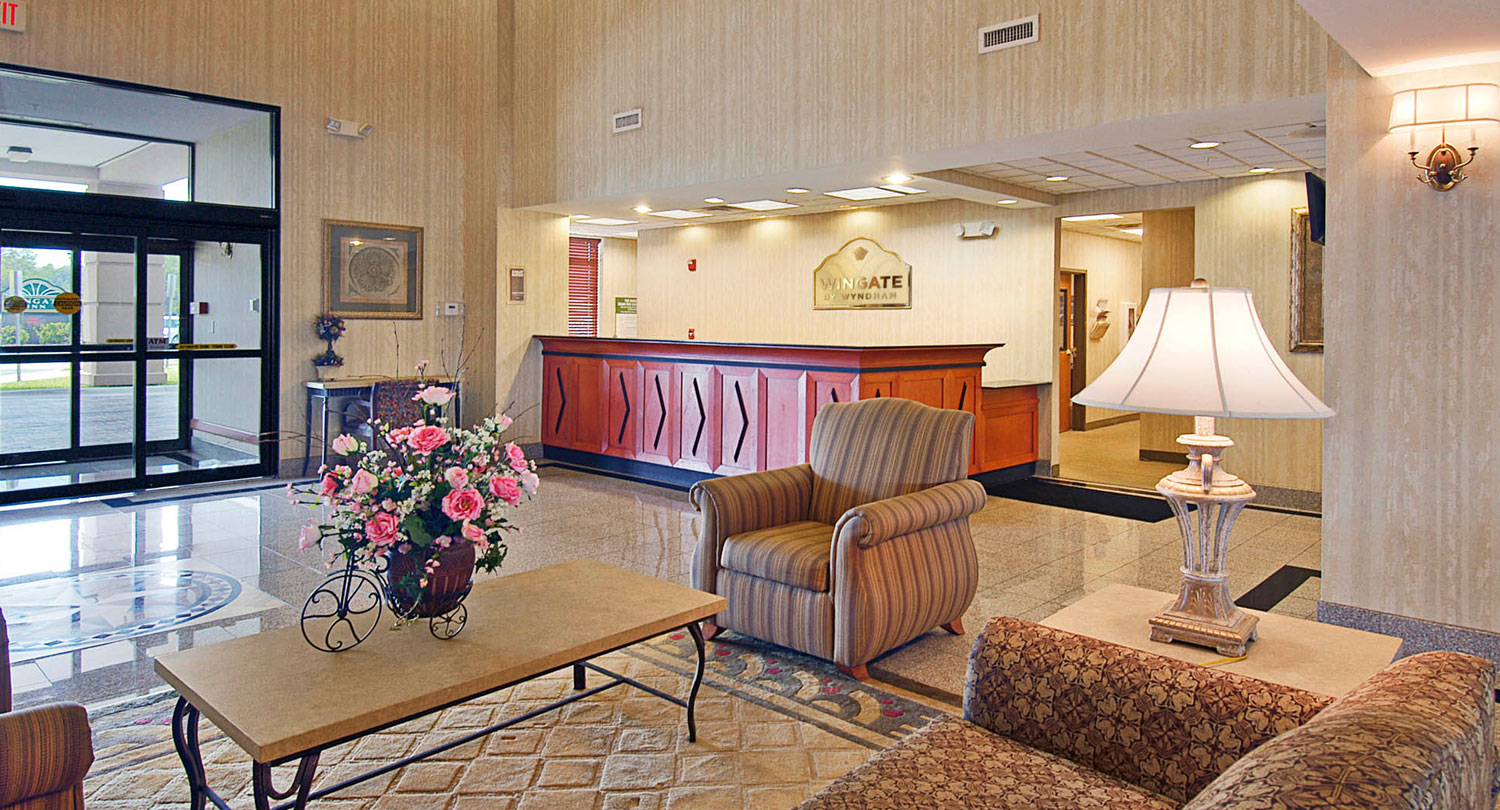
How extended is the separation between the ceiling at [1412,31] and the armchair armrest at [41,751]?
12.1 ft

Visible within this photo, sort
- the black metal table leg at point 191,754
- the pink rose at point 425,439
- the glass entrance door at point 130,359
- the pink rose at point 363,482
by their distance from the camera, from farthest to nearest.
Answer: the glass entrance door at point 130,359, the pink rose at point 425,439, the pink rose at point 363,482, the black metal table leg at point 191,754

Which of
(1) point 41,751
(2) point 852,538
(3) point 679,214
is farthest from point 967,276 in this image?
(1) point 41,751

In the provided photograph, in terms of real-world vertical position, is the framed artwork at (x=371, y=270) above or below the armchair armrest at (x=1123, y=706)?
above

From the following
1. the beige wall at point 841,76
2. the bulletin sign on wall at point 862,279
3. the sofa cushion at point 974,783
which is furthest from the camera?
the bulletin sign on wall at point 862,279

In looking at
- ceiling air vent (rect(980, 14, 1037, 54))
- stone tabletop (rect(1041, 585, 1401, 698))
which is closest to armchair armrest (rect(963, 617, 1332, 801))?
stone tabletop (rect(1041, 585, 1401, 698))

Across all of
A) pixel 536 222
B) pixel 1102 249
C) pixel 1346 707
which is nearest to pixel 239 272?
pixel 536 222

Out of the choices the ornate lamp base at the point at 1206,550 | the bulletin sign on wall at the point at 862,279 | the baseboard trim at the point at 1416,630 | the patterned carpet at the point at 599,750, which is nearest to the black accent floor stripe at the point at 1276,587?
the baseboard trim at the point at 1416,630

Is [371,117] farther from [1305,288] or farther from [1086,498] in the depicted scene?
[1305,288]

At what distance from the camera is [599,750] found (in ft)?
9.52

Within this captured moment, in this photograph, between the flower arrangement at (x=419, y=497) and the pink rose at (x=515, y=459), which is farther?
the pink rose at (x=515, y=459)

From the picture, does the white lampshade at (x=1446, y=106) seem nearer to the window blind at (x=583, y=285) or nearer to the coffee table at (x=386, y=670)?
the coffee table at (x=386, y=670)

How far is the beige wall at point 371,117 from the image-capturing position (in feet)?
23.0

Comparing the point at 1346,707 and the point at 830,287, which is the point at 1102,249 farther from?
the point at 1346,707

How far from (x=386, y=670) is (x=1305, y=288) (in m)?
6.92
